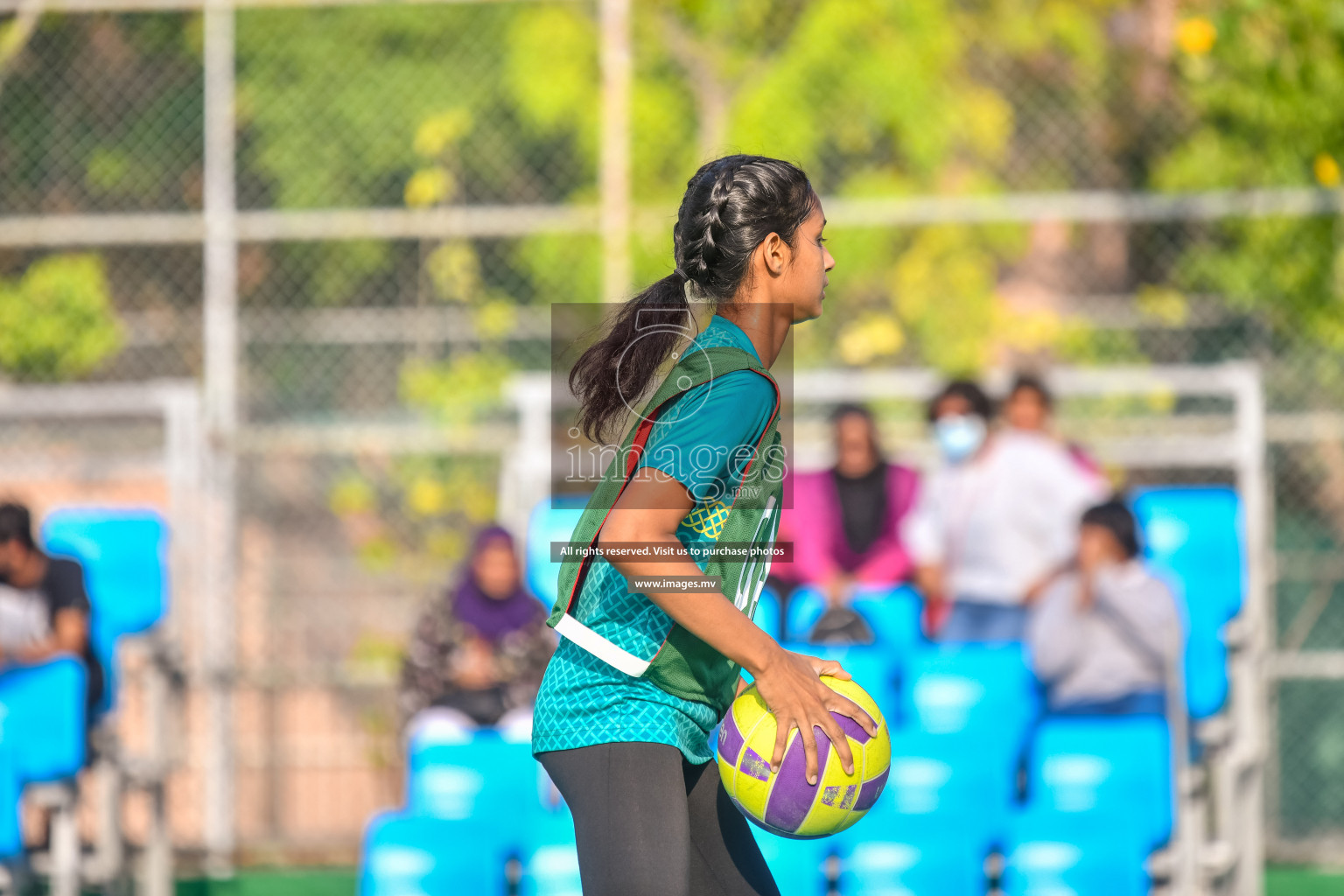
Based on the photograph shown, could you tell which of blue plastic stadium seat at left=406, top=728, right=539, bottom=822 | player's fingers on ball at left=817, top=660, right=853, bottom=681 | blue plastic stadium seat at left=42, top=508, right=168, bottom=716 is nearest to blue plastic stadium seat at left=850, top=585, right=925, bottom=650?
blue plastic stadium seat at left=406, top=728, right=539, bottom=822

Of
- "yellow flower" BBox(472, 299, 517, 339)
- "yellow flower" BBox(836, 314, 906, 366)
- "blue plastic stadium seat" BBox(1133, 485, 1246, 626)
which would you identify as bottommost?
"blue plastic stadium seat" BBox(1133, 485, 1246, 626)

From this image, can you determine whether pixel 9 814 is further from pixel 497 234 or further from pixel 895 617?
pixel 497 234

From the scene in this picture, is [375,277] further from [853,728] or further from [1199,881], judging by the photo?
[853,728]

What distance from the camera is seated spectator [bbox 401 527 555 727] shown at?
20.3 feet

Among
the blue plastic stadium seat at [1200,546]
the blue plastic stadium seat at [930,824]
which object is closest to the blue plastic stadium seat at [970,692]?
the blue plastic stadium seat at [930,824]

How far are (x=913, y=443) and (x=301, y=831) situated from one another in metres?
3.36

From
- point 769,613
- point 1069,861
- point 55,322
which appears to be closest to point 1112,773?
point 1069,861

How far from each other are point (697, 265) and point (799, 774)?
0.81 meters

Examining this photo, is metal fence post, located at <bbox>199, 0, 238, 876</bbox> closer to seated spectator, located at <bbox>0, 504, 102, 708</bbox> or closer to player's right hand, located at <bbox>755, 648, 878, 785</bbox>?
seated spectator, located at <bbox>0, 504, 102, 708</bbox>

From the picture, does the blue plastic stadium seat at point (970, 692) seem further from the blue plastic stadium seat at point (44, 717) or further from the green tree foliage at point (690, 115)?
the blue plastic stadium seat at point (44, 717)

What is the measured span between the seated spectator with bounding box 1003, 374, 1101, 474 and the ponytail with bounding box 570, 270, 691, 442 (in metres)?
4.05

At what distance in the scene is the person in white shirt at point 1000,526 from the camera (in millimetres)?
6379

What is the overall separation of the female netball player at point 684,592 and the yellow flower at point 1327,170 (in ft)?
17.6

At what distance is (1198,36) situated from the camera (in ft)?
24.8
